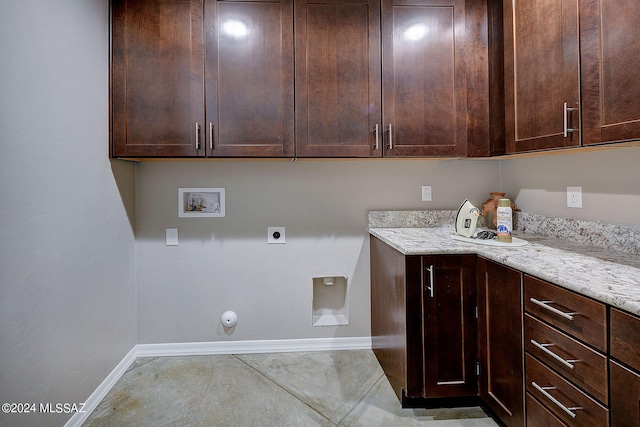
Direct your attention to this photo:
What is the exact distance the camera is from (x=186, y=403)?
1.91m

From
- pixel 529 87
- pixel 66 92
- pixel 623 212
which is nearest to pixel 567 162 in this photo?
pixel 623 212

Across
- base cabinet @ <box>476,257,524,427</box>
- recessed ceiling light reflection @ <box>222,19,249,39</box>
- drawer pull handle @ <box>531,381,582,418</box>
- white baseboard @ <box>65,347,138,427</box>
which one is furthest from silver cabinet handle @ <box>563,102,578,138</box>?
white baseboard @ <box>65,347,138,427</box>

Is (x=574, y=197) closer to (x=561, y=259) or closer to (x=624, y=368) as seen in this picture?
(x=561, y=259)

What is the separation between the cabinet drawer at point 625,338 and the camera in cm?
96

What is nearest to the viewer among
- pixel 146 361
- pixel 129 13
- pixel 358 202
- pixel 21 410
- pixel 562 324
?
pixel 562 324

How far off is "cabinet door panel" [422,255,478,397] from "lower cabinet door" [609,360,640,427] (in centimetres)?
75

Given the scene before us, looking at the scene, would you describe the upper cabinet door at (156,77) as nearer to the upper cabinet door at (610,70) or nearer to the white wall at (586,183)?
the upper cabinet door at (610,70)

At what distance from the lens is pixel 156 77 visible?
80.5 inches

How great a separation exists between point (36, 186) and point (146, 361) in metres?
1.46

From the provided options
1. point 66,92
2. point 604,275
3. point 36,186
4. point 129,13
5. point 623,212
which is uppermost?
point 129,13

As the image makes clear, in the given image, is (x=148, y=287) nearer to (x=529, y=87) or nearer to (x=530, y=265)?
(x=530, y=265)

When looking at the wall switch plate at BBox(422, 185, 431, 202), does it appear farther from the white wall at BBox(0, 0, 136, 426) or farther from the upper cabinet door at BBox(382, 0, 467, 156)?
the white wall at BBox(0, 0, 136, 426)

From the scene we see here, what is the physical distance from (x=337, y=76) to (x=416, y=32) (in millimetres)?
557

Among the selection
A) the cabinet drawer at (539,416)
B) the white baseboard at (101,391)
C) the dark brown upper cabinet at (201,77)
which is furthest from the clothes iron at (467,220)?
the white baseboard at (101,391)
